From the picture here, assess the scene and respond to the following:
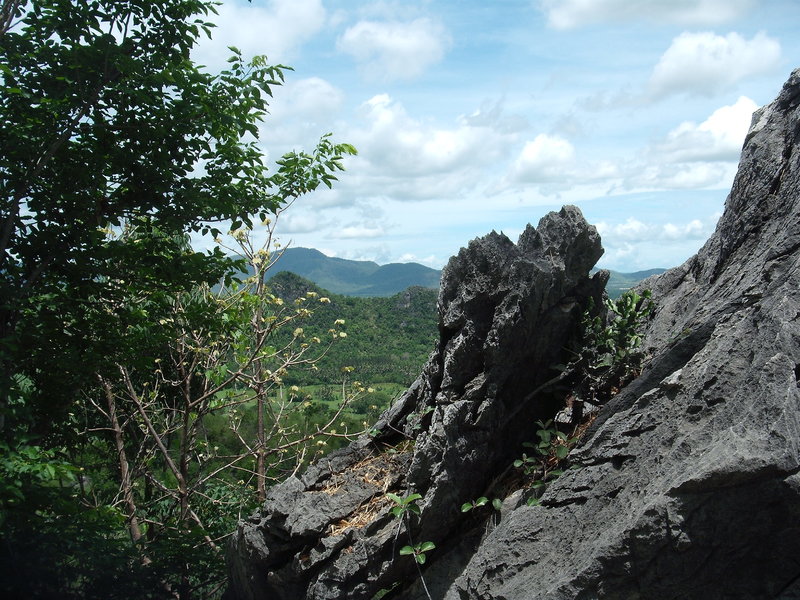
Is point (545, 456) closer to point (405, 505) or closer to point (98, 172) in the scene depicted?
point (405, 505)

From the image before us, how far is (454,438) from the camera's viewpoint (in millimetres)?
5582

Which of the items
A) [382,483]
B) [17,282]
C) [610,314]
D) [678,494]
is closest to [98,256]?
[17,282]

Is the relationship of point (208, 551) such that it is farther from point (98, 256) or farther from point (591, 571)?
point (591, 571)

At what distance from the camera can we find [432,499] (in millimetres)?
5465

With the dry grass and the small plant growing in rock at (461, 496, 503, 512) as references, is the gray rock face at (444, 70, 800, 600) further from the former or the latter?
the dry grass

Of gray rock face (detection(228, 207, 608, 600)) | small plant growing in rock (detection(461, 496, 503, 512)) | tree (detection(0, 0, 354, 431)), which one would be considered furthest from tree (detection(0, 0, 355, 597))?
small plant growing in rock (detection(461, 496, 503, 512))

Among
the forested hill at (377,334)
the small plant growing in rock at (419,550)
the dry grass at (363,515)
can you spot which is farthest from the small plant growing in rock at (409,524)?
the forested hill at (377,334)

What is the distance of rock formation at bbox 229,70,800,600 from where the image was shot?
3918 mm

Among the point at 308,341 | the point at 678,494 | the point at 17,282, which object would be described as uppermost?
the point at 17,282

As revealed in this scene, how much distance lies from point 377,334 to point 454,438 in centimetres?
4125

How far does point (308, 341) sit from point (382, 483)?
16.7 feet

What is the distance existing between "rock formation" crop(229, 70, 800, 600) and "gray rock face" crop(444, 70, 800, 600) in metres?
0.01

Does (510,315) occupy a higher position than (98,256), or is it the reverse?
(98,256)

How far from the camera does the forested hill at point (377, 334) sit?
33219mm
